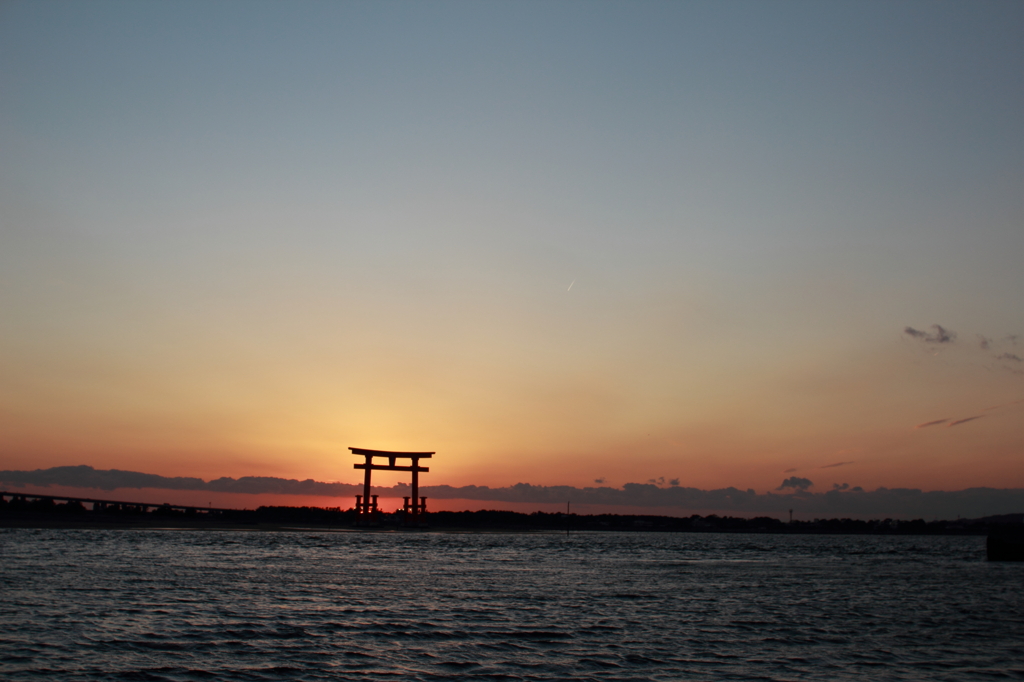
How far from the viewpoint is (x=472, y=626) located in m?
18.3

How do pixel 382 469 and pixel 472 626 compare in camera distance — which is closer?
pixel 472 626

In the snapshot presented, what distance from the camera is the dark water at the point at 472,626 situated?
43.8ft

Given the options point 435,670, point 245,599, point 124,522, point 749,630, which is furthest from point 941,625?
point 124,522

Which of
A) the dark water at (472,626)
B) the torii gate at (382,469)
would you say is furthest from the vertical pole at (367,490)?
the dark water at (472,626)

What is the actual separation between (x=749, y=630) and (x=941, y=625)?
610 centimetres

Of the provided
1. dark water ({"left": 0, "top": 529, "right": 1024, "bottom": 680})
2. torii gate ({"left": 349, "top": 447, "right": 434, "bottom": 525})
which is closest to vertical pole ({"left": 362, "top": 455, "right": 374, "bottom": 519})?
torii gate ({"left": 349, "top": 447, "right": 434, "bottom": 525})

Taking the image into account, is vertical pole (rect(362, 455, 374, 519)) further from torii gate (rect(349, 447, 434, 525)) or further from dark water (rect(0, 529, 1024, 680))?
dark water (rect(0, 529, 1024, 680))

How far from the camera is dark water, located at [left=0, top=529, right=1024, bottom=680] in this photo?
43.8 ft

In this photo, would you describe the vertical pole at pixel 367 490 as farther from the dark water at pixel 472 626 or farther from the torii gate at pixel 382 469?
the dark water at pixel 472 626

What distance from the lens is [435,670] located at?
1317 centimetres

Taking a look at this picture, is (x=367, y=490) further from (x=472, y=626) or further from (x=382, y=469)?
(x=472, y=626)

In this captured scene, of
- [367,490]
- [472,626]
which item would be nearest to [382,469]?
[367,490]

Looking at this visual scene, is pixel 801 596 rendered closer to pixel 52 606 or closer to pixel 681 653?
pixel 681 653

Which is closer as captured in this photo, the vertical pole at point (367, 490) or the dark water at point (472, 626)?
the dark water at point (472, 626)
